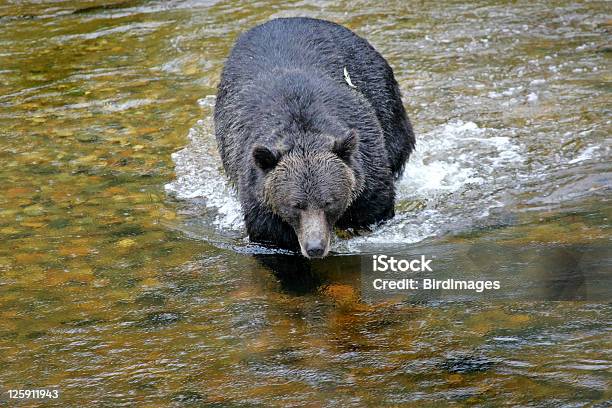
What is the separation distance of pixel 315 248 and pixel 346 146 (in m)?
0.88

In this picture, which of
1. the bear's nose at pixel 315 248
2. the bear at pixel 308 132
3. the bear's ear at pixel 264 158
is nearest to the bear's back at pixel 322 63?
the bear at pixel 308 132

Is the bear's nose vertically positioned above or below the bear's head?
below

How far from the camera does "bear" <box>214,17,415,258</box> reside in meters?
7.28

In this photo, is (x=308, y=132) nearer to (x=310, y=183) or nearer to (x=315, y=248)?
A: (x=310, y=183)

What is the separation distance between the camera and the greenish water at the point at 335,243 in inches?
231

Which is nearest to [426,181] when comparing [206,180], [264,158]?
[206,180]

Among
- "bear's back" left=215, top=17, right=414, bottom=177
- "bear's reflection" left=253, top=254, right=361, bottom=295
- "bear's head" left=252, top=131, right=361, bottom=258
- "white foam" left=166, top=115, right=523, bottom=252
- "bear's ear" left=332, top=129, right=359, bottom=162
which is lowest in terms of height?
"bear's reflection" left=253, top=254, right=361, bottom=295

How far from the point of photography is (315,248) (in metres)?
7.04

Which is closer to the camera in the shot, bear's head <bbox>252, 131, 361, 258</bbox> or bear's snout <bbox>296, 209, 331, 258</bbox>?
bear's snout <bbox>296, 209, 331, 258</bbox>

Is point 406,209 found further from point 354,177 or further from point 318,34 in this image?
point 318,34

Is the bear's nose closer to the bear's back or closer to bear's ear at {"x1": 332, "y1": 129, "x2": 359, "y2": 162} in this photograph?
bear's ear at {"x1": 332, "y1": 129, "x2": 359, "y2": 162}

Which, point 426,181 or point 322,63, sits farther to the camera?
point 426,181

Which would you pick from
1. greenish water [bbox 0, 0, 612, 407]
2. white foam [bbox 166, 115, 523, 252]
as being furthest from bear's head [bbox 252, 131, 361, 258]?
white foam [bbox 166, 115, 523, 252]

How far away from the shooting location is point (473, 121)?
1041cm
